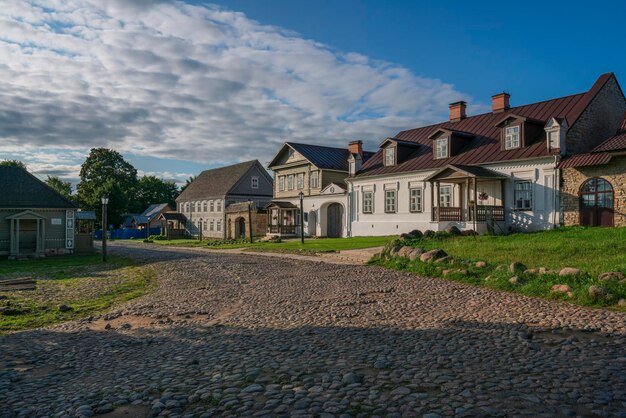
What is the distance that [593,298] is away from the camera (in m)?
9.91

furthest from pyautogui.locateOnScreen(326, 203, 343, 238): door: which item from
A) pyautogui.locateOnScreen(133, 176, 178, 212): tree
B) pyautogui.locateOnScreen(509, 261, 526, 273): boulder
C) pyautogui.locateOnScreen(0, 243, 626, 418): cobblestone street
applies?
pyautogui.locateOnScreen(133, 176, 178, 212): tree

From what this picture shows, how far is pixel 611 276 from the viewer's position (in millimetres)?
10570

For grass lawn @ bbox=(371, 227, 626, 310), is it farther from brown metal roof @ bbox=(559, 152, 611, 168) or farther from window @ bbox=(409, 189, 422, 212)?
window @ bbox=(409, 189, 422, 212)

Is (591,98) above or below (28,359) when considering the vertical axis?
above

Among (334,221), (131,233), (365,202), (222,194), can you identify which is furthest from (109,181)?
(365,202)

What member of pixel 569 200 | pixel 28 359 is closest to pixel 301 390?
pixel 28 359

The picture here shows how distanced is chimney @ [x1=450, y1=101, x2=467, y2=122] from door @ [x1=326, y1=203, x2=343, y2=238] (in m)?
10.1

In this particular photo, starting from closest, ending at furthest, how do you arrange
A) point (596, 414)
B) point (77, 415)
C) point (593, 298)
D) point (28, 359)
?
point (596, 414) → point (77, 415) → point (28, 359) → point (593, 298)

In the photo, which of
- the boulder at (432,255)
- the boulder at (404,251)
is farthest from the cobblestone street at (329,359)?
the boulder at (404,251)

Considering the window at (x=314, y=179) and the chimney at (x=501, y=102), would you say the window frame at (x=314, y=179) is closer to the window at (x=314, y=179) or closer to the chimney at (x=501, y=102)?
the window at (x=314, y=179)

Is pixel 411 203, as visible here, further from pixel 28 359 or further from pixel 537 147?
pixel 28 359

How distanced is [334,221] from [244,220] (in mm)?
11366

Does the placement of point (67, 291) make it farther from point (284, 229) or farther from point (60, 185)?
point (60, 185)

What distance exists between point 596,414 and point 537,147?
22105mm
